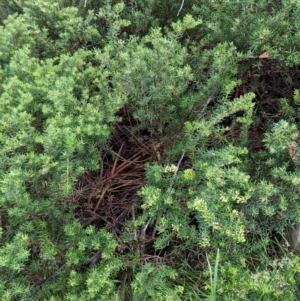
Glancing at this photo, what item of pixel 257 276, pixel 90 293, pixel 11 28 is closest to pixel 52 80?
pixel 11 28

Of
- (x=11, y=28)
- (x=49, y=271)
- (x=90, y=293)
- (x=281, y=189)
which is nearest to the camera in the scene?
(x=90, y=293)

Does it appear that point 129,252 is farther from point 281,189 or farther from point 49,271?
point 281,189

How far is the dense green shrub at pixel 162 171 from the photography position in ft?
4.33

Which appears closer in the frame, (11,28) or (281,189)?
(281,189)

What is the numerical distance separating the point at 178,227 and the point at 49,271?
0.59 metres

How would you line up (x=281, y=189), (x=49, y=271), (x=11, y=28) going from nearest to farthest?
1. (x=281, y=189)
2. (x=49, y=271)
3. (x=11, y=28)

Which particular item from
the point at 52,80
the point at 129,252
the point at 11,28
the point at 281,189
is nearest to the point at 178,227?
the point at 129,252

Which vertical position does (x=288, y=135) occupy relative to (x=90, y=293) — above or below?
above

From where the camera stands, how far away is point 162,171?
4.75 ft

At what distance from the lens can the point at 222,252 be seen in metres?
1.40

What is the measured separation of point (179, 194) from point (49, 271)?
0.63 meters

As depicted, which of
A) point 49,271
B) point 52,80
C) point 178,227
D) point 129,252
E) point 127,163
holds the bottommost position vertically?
point 49,271

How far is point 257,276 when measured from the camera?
139 cm

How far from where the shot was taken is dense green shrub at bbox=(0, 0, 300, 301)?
1.32 m
